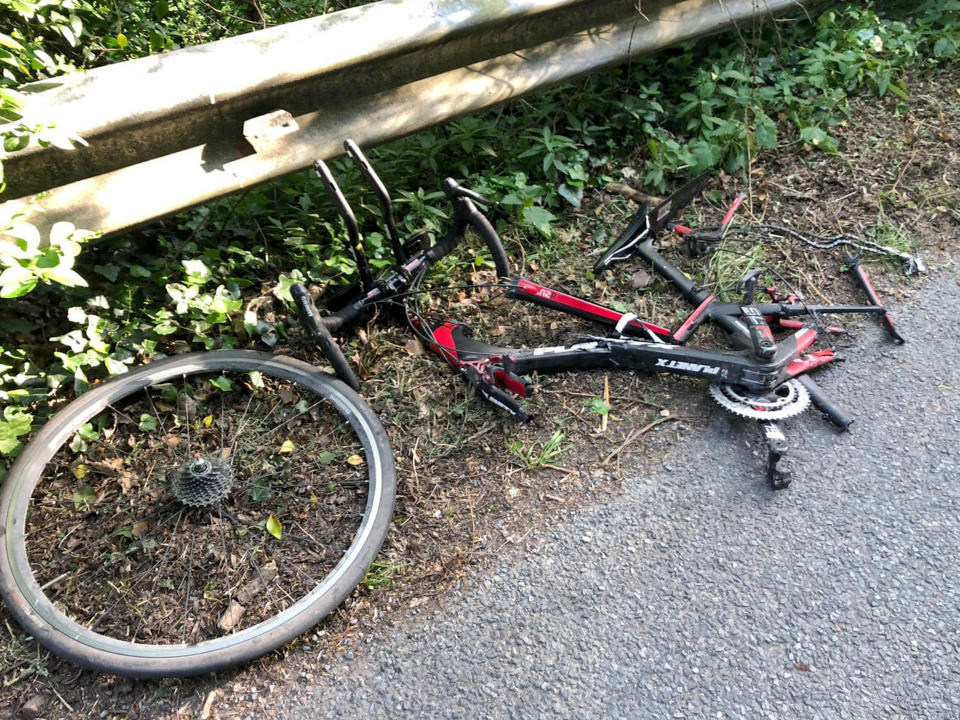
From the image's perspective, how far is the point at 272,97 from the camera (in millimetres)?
2812

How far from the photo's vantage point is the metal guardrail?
8.17 ft

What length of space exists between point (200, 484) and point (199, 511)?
136mm

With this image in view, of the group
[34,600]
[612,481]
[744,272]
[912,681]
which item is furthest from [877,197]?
[34,600]

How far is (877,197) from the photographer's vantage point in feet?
12.6

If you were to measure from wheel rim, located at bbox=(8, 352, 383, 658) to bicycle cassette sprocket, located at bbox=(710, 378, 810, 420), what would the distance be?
1550mm

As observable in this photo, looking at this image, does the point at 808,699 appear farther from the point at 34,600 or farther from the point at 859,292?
the point at 34,600

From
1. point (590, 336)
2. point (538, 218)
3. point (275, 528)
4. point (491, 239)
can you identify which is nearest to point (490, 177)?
point (538, 218)

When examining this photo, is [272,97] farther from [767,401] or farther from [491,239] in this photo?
[767,401]

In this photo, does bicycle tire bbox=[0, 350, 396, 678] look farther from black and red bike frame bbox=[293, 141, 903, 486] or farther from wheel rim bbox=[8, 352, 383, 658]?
black and red bike frame bbox=[293, 141, 903, 486]

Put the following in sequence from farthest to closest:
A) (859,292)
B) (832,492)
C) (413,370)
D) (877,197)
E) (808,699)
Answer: (877,197)
(859,292)
(413,370)
(832,492)
(808,699)

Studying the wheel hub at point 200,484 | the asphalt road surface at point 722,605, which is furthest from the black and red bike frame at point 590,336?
the wheel hub at point 200,484

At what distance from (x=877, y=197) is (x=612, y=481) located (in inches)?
102

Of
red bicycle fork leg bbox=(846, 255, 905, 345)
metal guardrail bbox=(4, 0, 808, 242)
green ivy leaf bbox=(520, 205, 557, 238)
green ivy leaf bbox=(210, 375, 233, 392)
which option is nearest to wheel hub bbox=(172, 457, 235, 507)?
green ivy leaf bbox=(210, 375, 233, 392)

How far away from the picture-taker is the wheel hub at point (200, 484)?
2.49 m
